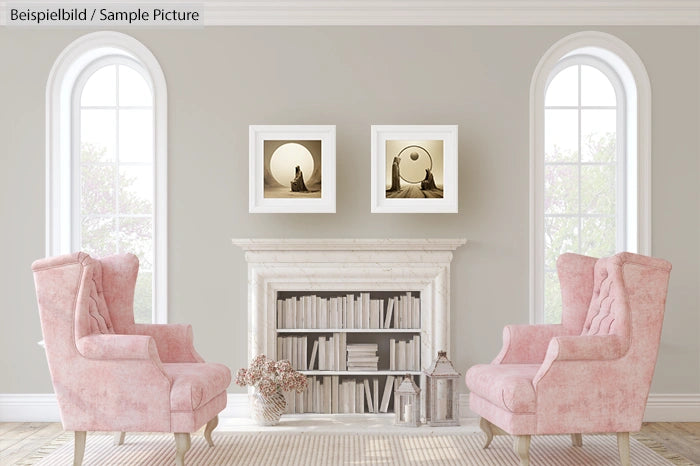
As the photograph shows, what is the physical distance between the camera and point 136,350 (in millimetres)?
3930

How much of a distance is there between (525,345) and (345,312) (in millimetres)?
1411

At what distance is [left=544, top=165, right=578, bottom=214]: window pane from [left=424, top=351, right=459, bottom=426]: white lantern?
1517 millimetres

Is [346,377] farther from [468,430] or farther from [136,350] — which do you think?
[136,350]

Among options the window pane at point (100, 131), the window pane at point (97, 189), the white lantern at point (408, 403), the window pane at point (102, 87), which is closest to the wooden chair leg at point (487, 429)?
the white lantern at point (408, 403)

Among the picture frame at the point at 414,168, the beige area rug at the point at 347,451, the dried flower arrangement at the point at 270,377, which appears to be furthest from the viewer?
the picture frame at the point at 414,168

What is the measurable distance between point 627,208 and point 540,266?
0.83 meters

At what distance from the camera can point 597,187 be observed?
19.0 ft

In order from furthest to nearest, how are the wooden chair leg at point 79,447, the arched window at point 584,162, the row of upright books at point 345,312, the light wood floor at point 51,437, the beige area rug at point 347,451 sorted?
the arched window at point 584,162 < the row of upright books at point 345,312 < the light wood floor at point 51,437 < the beige area rug at point 347,451 < the wooden chair leg at point 79,447

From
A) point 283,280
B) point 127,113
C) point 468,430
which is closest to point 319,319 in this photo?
point 283,280

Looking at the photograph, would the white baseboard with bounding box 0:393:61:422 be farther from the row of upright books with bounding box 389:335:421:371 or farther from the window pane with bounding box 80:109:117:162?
the row of upright books with bounding box 389:335:421:371

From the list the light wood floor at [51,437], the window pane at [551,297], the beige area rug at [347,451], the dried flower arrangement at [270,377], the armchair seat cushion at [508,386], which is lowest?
the light wood floor at [51,437]

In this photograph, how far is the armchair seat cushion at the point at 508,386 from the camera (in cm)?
393

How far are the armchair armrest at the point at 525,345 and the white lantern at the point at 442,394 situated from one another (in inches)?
22.4

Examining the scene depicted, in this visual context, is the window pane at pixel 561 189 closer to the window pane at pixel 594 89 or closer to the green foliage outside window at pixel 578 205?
the green foliage outside window at pixel 578 205
